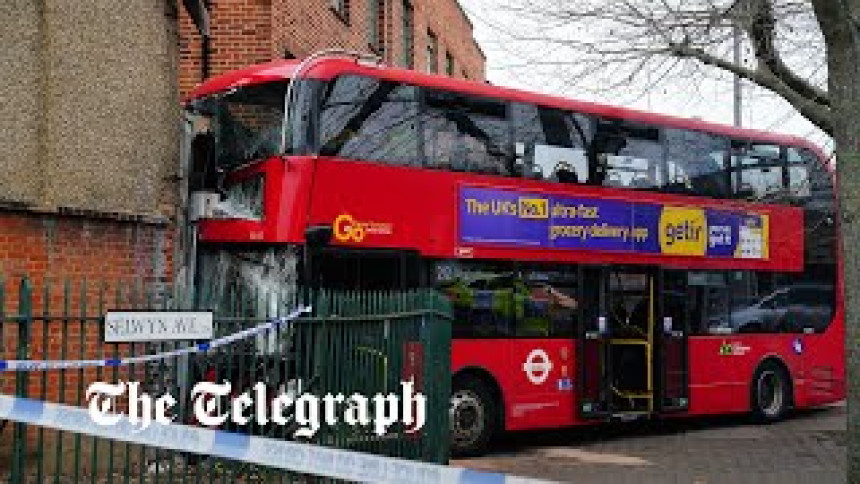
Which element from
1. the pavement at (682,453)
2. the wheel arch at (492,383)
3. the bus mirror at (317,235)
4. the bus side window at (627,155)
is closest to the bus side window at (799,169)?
the bus side window at (627,155)

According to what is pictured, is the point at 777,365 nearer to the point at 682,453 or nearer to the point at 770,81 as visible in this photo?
the point at 682,453

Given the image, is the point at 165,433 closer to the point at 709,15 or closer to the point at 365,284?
the point at 365,284

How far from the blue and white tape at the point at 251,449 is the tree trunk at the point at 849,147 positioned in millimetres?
4891

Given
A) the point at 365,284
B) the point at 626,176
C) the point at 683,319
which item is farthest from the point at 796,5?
the point at 365,284

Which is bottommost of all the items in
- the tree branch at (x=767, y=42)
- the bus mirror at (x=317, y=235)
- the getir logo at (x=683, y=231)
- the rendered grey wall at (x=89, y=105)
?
the bus mirror at (x=317, y=235)

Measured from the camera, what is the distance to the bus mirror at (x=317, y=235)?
10391 millimetres

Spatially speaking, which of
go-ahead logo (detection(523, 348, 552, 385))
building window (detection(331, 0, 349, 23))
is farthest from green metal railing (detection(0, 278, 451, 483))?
building window (detection(331, 0, 349, 23))

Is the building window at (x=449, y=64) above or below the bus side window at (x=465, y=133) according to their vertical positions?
above

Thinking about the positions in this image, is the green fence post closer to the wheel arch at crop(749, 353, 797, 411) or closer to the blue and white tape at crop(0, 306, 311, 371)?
the blue and white tape at crop(0, 306, 311, 371)

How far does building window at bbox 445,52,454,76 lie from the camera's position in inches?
1144

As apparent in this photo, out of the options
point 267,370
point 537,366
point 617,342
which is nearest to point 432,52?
point 617,342

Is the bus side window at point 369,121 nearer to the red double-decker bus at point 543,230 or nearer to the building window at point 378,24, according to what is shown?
the red double-decker bus at point 543,230

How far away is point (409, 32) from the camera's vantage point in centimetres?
2398

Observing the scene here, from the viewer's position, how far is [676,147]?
14398 millimetres
